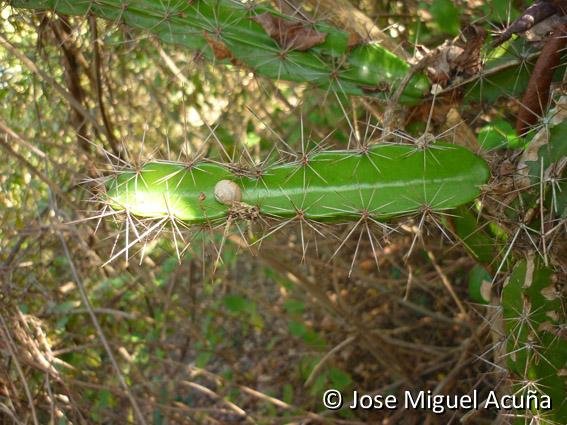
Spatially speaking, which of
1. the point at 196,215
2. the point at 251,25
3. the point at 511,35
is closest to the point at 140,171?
the point at 196,215

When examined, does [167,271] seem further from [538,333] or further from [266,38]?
[538,333]

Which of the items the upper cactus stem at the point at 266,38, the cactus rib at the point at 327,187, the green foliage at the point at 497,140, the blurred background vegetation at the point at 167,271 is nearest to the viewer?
the cactus rib at the point at 327,187

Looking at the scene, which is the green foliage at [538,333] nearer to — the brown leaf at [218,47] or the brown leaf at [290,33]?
the brown leaf at [290,33]

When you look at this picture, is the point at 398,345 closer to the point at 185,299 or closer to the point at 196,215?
the point at 185,299

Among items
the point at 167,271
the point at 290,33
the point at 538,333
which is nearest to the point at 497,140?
the point at 538,333

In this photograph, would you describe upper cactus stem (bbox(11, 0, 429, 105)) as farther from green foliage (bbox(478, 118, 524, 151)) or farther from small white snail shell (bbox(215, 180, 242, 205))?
small white snail shell (bbox(215, 180, 242, 205))

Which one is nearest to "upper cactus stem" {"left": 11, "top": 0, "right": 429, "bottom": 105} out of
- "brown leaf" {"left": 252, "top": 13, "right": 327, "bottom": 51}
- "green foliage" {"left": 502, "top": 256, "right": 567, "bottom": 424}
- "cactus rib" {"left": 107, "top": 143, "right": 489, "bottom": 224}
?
"brown leaf" {"left": 252, "top": 13, "right": 327, "bottom": 51}

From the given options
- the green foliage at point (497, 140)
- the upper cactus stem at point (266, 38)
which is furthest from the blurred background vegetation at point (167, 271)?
the upper cactus stem at point (266, 38)
